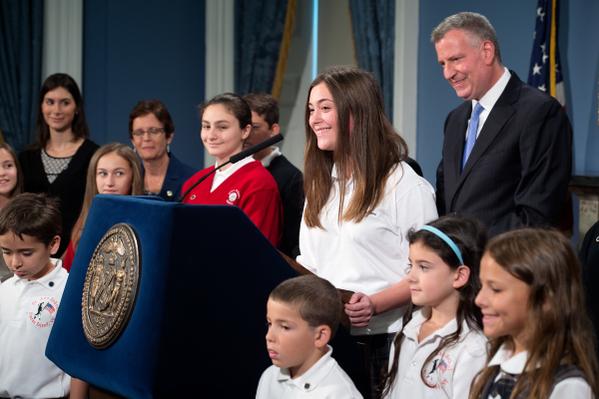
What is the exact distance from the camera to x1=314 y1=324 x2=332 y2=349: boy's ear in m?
2.70

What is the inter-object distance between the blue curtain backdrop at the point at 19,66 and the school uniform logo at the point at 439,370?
4.98m

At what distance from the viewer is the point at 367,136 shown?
2.93 m

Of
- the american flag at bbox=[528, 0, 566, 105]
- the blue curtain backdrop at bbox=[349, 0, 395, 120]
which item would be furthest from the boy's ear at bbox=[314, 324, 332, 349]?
the blue curtain backdrop at bbox=[349, 0, 395, 120]

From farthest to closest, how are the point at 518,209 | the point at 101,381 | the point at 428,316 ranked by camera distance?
the point at 518,209
the point at 428,316
the point at 101,381

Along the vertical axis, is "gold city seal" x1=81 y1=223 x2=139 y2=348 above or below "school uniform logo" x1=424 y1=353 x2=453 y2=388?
above

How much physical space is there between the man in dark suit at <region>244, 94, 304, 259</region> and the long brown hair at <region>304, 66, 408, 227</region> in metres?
1.03

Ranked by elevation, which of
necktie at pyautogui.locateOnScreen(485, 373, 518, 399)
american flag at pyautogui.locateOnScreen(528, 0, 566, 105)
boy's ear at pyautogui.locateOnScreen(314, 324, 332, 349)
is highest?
american flag at pyautogui.locateOnScreen(528, 0, 566, 105)

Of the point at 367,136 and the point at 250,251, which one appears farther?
the point at 367,136

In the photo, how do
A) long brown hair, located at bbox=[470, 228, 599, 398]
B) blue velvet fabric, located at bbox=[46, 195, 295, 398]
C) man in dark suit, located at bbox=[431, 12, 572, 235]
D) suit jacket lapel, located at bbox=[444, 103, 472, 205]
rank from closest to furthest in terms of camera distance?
long brown hair, located at bbox=[470, 228, 599, 398] < blue velvet fabric, located at bbox=[46, 195, 295, 398] < man in dark suit, located at bbox=[431, 12, 572, 235] < suit jacket lapel, located at bbox=[444, 103, 472, 205]

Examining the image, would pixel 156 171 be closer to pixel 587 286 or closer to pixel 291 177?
pixel 291 177

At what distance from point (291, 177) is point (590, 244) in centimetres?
149

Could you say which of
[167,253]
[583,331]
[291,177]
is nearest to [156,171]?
[291,177]

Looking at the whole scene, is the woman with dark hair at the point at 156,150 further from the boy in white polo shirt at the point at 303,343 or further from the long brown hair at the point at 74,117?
the boy in white polo shirt at the point at 303,343

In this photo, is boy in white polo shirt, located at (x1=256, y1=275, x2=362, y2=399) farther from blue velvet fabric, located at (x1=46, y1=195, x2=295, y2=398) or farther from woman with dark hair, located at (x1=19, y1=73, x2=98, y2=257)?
woman with dark hair, located at (x1=19, y1=73, x2=98, y2=257)
